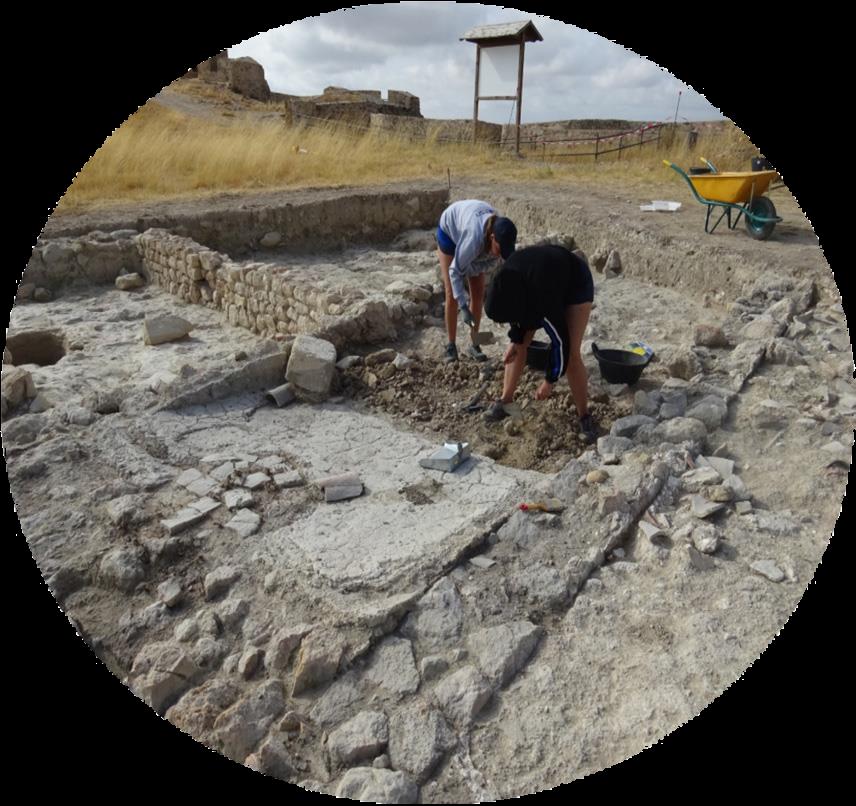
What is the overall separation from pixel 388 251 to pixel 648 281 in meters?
4.68

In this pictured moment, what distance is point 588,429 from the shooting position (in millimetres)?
4656

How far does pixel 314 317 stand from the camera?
253 inches

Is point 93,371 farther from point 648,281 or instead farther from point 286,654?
point 648,281

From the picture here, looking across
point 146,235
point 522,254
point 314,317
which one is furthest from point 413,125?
point 522,254

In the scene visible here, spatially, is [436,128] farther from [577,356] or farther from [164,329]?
[577,356]

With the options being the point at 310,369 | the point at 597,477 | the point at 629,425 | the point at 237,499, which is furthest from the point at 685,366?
the point at 237,499

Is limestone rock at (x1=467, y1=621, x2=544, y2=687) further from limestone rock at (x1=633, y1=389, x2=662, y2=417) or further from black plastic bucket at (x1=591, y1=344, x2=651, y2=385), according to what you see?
black plastic bucket at (x1=591, y1=344, x2=651, y2=385)

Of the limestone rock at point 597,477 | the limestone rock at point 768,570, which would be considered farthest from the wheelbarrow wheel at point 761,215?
the limestone rock at point 768,570

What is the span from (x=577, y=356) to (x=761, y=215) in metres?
4.90

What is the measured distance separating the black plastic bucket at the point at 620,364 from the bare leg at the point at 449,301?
4.44 ft

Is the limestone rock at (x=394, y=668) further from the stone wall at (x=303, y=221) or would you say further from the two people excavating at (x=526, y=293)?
the stone wall at (x=303, y=221)

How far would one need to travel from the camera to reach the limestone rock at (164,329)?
261 inches

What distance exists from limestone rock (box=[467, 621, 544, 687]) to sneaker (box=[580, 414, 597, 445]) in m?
1.94

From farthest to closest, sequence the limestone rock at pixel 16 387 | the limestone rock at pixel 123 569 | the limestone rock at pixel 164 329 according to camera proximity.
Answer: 1. the limestone rock at pixel 164 329
2. the limestone rock at pixel 16 387
3. the limestone rock at pixel 123 569
